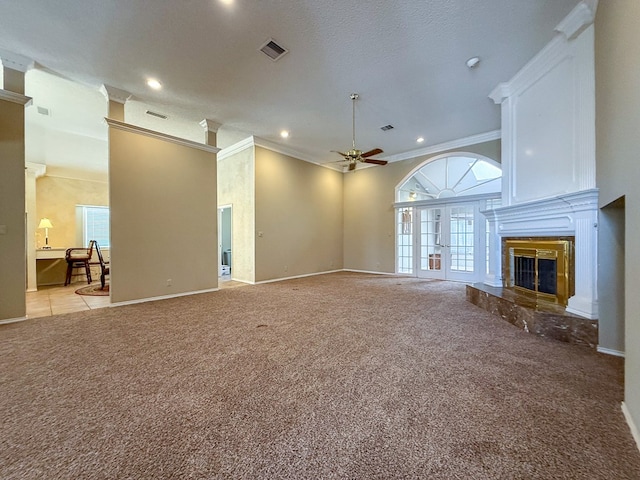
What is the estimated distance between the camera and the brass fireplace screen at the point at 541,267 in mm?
3004

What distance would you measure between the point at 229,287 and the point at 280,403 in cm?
444

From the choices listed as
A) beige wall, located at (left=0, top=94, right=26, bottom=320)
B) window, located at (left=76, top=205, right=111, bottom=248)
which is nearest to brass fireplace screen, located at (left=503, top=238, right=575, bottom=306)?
beige wall, located at (left=0, top=94, right=26, bottom=320)

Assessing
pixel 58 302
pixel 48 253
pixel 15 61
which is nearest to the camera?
pixel 15 61

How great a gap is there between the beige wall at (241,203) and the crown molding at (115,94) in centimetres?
250

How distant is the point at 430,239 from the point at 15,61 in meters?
8.17

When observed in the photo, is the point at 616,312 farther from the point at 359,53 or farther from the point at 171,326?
the point at 171,326

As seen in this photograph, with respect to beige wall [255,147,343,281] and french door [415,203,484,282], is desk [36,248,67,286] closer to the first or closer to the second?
beige wall [255,147,343,281]

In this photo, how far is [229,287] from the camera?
18.8 feet

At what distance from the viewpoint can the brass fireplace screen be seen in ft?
9.86

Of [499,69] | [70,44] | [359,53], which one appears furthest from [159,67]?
[499,69]

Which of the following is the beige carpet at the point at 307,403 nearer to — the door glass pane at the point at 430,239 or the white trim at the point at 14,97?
the white trim at the point at 14,97

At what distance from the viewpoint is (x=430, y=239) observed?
6.85 meters

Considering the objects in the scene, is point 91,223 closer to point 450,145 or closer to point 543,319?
point 450,145

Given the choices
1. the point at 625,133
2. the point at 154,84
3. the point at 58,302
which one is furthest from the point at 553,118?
the point at 58,302
